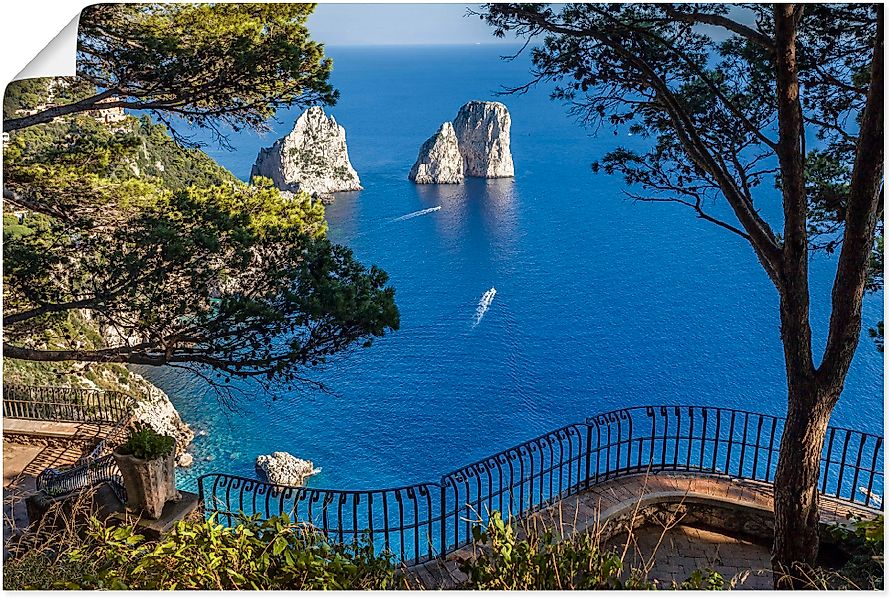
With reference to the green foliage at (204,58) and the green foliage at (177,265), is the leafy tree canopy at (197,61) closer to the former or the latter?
the green foliage at (204,58)

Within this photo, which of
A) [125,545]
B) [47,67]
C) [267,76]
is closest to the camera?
[125,545]

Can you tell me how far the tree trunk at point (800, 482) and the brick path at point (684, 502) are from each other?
24 cm

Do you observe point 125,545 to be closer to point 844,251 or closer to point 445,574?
point 445,574

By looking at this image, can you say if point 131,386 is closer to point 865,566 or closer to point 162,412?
point 162,412

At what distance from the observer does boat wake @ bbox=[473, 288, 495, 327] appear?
2166 centimetres

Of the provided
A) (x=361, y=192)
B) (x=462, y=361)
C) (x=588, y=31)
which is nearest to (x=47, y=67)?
(x=588, y=31)

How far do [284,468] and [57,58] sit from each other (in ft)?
42.5

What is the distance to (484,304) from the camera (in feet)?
71.4

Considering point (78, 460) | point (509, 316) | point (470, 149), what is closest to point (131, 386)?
point (470, 149)

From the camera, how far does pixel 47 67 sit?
3.04 metres

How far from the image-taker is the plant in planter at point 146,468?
146 inches

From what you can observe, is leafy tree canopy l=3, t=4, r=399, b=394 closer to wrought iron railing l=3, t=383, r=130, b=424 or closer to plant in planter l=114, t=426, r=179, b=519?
plant in planter l=114, t=426, r=179, b=519

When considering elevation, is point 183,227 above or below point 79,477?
above

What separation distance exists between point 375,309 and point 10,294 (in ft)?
6.75
